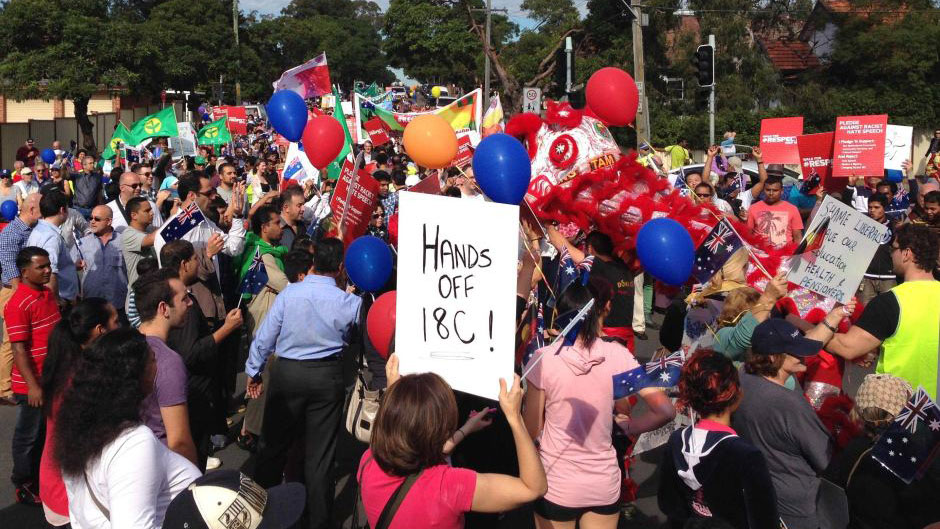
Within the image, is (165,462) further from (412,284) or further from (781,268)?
(781,268)

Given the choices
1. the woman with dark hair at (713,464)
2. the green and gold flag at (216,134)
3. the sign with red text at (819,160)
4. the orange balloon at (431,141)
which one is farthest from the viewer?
the green and gold flag at (216,134)

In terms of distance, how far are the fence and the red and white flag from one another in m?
18.8

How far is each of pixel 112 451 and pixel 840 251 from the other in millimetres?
3522

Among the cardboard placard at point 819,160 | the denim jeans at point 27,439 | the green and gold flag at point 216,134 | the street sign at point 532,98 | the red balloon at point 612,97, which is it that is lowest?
the denim jeans at point 27,439

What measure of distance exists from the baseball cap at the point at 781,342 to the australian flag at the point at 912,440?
708mm

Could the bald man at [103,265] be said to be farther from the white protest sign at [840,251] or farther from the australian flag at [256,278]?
the white protest sign at [840,251]

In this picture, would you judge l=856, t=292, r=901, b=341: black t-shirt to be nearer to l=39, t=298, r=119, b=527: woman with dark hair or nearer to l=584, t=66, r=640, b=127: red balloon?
l=584, t=66, r=640, b=127: red balloon

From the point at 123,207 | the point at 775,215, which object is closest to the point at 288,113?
the point at 123,207

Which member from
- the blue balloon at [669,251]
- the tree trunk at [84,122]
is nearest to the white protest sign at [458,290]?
the blue balloon at [669,251]

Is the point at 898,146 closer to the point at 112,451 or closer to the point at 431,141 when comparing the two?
the point at 431,141

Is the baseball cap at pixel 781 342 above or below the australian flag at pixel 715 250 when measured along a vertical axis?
below

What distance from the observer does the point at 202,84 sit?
4012 cm

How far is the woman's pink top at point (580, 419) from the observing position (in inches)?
150

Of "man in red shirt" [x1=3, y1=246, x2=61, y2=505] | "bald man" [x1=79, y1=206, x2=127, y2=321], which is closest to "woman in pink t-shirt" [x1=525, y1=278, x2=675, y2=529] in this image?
"man in red shirt" [x1=3, y1=246, x2=61, y2=505]
